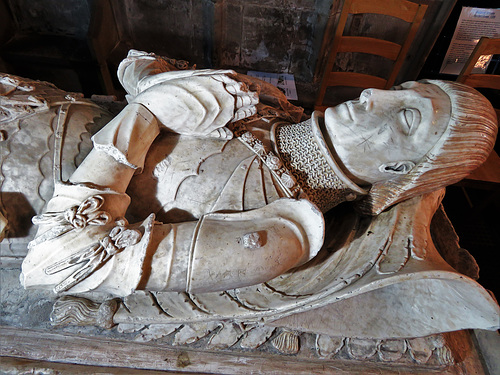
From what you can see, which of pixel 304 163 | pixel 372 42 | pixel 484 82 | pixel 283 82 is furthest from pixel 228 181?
pixel 484 82

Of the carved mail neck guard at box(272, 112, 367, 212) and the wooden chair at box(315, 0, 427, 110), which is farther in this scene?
the wooden chair at box(315, 0, 427, 110)

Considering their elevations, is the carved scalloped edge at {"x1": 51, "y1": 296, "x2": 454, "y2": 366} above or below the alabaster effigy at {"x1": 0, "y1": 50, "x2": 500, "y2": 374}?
below

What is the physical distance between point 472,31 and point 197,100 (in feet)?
9.90

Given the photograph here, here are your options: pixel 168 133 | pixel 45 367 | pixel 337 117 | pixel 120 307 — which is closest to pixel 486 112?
pixel 337 117

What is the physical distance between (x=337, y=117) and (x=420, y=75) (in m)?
2.83

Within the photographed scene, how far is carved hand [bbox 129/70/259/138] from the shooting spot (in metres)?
1.28

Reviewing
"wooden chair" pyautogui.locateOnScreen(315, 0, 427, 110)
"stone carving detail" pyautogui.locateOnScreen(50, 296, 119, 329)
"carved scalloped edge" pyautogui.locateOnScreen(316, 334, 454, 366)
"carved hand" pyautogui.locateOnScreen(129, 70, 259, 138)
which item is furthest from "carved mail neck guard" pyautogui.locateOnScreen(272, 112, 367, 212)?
"wooden chair" pyautogui.locateOnScreen(315, 0, 427, 110)

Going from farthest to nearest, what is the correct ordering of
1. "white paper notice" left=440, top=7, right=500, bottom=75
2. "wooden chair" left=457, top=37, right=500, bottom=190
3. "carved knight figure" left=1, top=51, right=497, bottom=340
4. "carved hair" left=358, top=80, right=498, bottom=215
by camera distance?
1. "white paper notice" left=440, top=7, right=500, bottom=75
2. "wooden chair" left=457, top=37, right=500, bottom=190
3. "carved hair" left=358, top=80, right=498, bottom=215
4. "carved knight figure" left=1, top=51, right=497, bottom=340

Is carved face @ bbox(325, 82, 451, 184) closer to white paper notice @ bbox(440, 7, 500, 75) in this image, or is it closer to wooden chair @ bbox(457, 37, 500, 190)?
wooden chair @ bbox(457, 37, 500, 190)

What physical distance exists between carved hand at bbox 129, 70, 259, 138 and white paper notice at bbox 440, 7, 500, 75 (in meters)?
Result: 2.73

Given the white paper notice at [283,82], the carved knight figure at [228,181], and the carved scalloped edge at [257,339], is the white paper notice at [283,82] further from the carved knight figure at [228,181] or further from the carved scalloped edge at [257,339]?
the carved scalloped edge at [257,339]

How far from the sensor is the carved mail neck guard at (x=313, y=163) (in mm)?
1416

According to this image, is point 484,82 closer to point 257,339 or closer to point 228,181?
point 228,181

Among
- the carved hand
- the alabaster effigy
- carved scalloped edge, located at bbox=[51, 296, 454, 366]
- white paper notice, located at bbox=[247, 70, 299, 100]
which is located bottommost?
carved scalloped edge, located at bbox=[51, 296, 454, 366]
